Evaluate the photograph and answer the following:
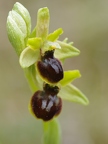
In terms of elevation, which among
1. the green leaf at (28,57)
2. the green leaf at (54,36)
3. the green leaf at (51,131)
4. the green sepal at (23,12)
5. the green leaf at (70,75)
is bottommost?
the green leaf at (51,131)

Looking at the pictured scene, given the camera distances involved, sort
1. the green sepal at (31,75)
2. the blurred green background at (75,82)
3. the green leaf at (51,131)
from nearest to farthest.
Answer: the green sepal at (31,75) → the green leaf at (51,131) → the blurred green background at (75,82)

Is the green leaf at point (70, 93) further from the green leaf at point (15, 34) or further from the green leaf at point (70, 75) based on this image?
the green leaf at point (15, 34)

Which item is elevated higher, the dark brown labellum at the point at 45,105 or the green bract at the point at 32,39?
the green bract at the point at 32,39

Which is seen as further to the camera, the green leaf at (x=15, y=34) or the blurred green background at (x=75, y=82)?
the blurred green background at (x=75, y=82)

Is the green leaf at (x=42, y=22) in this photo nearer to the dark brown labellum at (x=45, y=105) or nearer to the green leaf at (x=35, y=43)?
the green leaf at (x=35, y=43)

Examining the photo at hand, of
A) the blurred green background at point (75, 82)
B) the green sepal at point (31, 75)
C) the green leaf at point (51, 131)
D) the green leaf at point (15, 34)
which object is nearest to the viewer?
the green leaf at point (15, 34)

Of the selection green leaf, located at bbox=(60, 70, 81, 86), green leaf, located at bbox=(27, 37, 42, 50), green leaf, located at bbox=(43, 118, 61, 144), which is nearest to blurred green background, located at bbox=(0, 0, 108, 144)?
green leaf, located at bbox=(43, 118, 61, 144)

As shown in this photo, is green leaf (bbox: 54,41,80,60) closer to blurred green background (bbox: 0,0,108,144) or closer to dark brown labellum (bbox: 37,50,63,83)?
dark brown labellum (bbox: 37,50,63,83)

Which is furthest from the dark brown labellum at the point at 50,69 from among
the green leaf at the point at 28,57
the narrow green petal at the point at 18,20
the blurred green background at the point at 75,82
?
the blurred green background at the point at 75,82

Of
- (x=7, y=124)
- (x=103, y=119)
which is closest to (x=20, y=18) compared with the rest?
(x=7, y=124)
